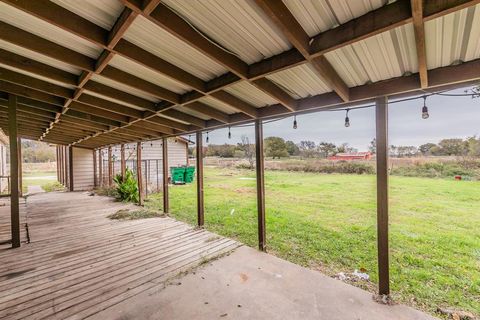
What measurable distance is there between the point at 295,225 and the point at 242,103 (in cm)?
337

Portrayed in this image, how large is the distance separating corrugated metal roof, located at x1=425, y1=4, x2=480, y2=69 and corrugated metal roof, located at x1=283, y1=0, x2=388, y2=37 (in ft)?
1.60

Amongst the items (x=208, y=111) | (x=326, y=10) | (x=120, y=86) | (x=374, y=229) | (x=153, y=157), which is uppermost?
(x=120, y=86)

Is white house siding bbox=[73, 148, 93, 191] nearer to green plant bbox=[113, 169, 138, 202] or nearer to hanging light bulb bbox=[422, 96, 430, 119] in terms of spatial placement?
green plant bbox=[113, 169, 138, 202]

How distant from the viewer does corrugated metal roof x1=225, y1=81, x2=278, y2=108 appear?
275 centimetres

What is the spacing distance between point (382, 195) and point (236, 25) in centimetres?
230

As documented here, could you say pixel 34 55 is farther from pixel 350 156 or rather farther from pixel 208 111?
pixel 350 156

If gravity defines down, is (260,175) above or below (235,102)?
below

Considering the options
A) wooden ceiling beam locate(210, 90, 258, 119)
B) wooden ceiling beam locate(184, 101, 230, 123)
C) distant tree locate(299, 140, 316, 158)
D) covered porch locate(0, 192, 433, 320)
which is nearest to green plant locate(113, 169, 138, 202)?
covered porch locate(0, 192, 433, 320)

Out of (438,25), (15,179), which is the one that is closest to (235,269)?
(438,25)

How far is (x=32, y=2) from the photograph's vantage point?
1.48 m

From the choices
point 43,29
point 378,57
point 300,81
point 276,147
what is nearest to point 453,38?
point 378,57

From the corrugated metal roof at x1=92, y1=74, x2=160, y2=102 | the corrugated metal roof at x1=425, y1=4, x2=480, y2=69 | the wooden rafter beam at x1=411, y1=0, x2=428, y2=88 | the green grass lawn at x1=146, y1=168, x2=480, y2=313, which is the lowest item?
the green grass lawn at x1=146, y1=168, x2=480, y2=313

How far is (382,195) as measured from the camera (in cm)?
253

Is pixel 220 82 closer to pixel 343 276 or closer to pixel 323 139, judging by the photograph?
pixel 343 276
